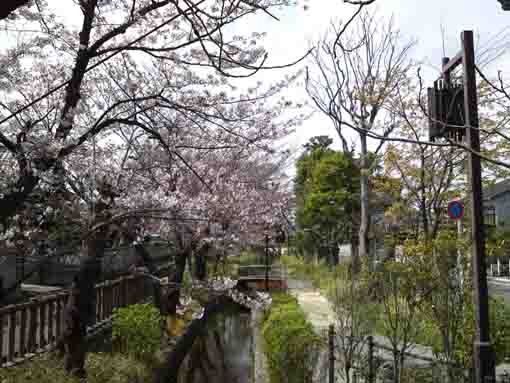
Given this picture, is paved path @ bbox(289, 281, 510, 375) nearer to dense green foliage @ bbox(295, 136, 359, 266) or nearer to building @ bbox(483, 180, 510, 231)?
dense green foliage @ bbox(295, 136, 359, 266)

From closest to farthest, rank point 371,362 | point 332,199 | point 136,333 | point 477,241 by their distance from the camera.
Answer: point 477,241, point 371,362, point 136,333, point 332,199

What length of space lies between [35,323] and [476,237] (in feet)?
19.5

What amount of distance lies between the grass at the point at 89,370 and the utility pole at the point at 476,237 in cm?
466

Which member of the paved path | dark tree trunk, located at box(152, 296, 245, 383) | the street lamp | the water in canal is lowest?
the water in canal

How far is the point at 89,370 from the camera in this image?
711 centimetres

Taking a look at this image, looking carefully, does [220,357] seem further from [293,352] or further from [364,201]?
[364,201]

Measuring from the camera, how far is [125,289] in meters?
11.3

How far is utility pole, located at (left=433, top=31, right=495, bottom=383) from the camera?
4.70 m

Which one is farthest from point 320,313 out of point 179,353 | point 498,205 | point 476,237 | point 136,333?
point 498,205

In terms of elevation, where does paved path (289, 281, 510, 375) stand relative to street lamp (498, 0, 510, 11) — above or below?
below

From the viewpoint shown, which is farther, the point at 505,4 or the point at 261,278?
the point at 261,278

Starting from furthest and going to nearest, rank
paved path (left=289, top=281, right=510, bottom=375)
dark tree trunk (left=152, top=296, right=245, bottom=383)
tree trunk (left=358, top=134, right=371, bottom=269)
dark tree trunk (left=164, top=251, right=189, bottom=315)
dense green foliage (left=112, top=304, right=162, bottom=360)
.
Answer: tree trunk (left=358, top=134, right=371, bottom=269), dark tree trunk (left=164, top=251, right=189, bottom=315), dark tree trunk (left=152, top=296, right=245, bottom=383), dense green foliage (left=112, top=304, right=162, bottom=360), paved path (left=289, top=281, right=510, bottom=375)

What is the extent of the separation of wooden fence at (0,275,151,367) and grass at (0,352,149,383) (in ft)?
0.74

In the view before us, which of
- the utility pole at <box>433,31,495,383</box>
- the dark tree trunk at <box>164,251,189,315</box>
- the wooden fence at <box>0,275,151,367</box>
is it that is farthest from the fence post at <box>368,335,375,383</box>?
the dark tree trunk at <box>164,251,189,315</box>
